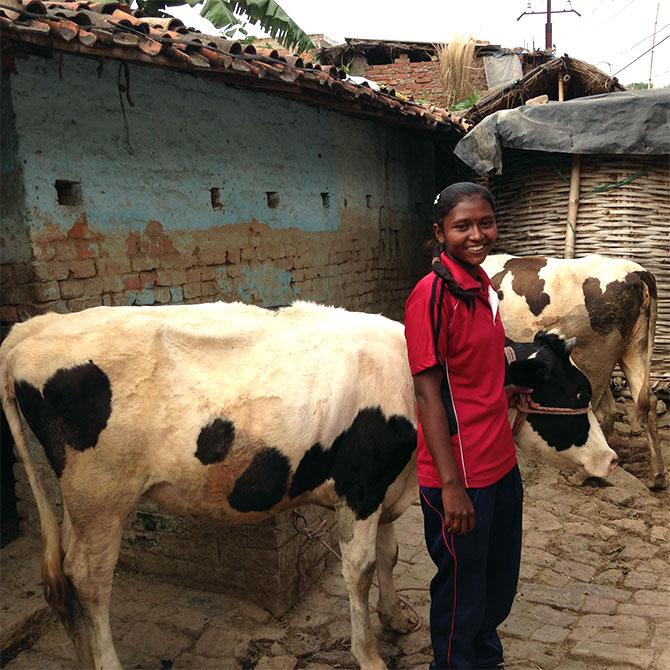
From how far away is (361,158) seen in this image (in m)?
7.38

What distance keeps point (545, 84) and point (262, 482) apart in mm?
8423

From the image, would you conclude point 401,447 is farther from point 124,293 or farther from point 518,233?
point 518,233

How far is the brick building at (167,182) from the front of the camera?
3752mm

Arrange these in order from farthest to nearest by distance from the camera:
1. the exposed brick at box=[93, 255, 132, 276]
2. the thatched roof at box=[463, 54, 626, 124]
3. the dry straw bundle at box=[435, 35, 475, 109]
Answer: the dry straw bundle at box=[435, 35, 475, 109], the thatched roof at box=[463, 54, 626, 124], the exposed brick at box=[93, 255, 132, 276]

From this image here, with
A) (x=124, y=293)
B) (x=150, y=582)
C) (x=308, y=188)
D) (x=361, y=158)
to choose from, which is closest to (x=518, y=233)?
(x=361, y=158)

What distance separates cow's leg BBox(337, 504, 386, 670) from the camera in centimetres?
314

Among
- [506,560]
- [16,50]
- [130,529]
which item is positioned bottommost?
[130,529]

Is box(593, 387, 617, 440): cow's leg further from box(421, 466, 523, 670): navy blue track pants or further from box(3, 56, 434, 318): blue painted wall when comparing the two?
box(421, 466, 523, 670): navy blue track pants

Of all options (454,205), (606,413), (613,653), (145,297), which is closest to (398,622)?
(613,653)

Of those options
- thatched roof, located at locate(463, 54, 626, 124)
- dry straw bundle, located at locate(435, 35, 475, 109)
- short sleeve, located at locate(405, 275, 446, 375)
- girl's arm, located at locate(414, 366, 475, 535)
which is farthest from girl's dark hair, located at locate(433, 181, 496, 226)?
dry straw bundle, located at locate(435, 35, 475, 109)

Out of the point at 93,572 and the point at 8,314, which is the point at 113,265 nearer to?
the point at 8,314

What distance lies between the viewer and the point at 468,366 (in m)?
2.54

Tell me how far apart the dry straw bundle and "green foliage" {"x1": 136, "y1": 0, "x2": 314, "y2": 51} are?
311 centimetres

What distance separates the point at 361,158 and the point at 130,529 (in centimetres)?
479
